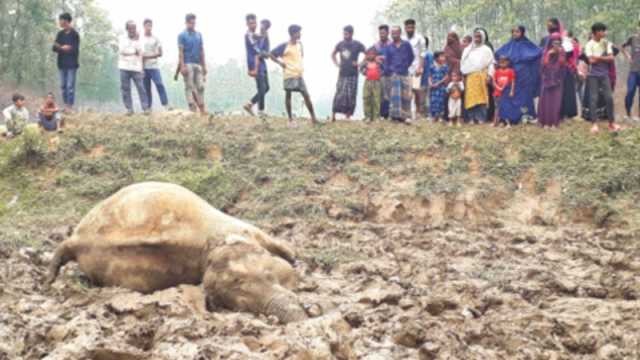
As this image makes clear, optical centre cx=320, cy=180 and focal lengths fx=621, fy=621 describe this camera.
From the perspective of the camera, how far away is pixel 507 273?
5.48m

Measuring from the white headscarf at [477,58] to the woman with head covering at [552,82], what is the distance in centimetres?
84

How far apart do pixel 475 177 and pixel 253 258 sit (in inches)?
192

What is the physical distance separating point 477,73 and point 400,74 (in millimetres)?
1244

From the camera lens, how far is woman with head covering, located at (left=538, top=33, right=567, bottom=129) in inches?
374

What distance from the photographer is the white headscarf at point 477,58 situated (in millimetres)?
9859

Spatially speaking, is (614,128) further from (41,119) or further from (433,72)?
(41,119)

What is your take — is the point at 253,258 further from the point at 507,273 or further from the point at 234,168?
the point at 234,168

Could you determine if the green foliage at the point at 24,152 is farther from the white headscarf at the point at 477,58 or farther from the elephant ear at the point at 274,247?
the white headscarf at the point at 477,58

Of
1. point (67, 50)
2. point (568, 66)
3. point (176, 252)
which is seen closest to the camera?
point (176, 252)

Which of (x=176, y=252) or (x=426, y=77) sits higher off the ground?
(x=426, y=77)

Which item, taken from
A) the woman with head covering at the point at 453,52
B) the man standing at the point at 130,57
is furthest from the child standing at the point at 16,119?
the woman with head covering at the point at 453,52

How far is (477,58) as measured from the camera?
9.91m

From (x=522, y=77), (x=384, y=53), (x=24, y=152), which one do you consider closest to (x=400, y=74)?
(x=384, y=53)

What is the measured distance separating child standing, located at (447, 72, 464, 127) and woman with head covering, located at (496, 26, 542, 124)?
67 centimetres
